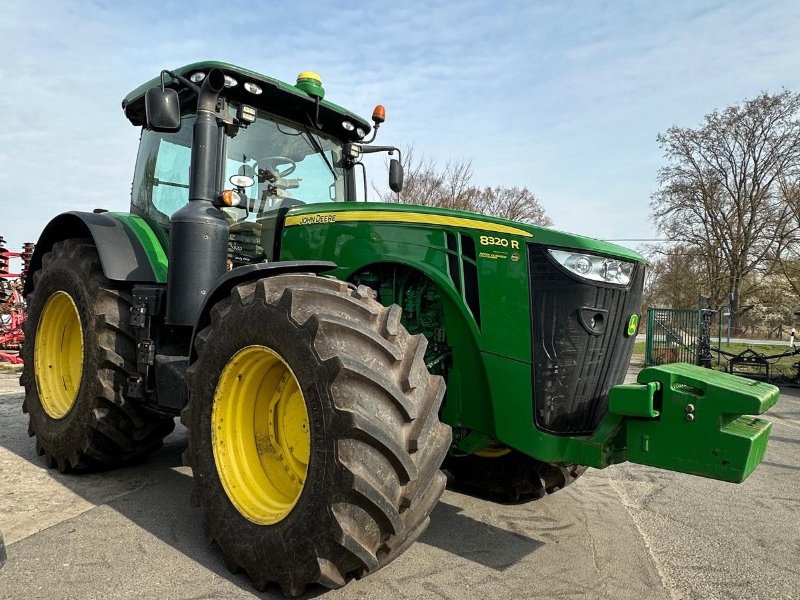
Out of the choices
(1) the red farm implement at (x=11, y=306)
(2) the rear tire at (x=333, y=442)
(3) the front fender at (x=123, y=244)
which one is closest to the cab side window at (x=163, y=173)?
(3) the front fender at (x=123, y=244)

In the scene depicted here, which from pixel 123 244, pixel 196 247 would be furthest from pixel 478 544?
pixel 123 244

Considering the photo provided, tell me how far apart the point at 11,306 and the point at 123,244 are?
33.0 ft

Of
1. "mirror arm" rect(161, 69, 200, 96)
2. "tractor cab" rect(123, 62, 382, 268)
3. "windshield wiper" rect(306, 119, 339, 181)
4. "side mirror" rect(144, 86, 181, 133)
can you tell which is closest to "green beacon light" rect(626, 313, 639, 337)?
"tractor cab" rect(123, 62, 382, 268)

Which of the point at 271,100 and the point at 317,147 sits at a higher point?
the point at 271,100

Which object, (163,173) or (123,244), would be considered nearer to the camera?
(123,244)

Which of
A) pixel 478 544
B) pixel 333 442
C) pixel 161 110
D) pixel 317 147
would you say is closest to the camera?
pixel 333 442

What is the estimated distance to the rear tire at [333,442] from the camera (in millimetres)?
2191

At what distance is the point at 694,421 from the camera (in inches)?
93.2

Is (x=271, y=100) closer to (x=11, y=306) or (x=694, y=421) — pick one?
(x=694, y=421)

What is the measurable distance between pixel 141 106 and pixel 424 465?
3.55 m

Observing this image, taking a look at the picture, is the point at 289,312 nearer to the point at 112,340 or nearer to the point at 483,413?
the point at 483,413

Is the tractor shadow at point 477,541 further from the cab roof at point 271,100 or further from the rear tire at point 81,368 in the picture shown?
the cab roof at point 271,100

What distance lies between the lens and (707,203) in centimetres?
2634

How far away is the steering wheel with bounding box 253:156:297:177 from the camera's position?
12.7ft
